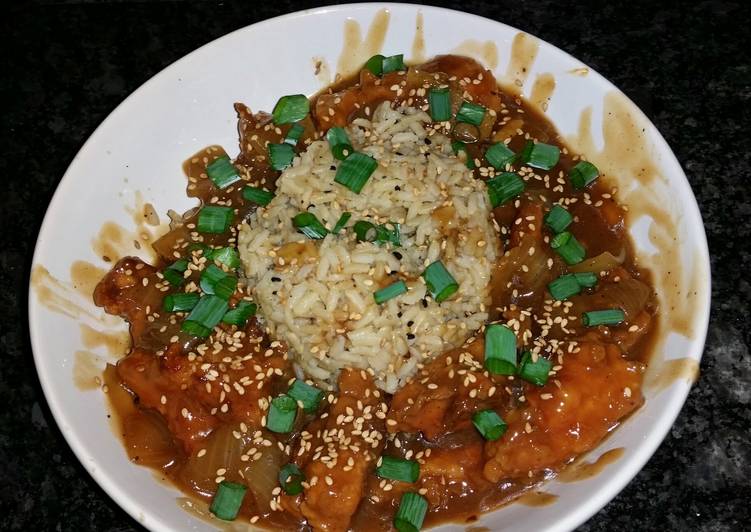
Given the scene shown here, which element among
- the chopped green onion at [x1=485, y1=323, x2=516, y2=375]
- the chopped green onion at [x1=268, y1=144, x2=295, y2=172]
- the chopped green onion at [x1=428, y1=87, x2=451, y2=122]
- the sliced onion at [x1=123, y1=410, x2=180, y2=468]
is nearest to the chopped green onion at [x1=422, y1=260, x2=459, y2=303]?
the chopped green onion at [x1=485, y1=323, x2=516, y2=375]

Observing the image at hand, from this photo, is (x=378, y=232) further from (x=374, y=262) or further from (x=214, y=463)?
(x=214, y=463)

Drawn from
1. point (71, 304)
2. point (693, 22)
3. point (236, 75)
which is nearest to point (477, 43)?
point (236, 75)

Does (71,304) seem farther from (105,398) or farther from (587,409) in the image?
(587,409)

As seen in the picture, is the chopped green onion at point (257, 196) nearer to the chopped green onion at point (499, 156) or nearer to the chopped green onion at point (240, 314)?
the chopped green onion at point (240, 314)

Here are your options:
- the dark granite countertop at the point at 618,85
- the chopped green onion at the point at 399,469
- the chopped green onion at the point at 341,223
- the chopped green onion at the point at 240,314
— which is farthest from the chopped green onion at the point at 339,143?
the dark granite countertop at the point at 618,85

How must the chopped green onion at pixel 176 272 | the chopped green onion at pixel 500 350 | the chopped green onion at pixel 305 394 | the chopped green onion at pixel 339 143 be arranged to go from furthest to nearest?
the chopped green onion at pixel 339 143 < the chopped green onion at pixel 176 272 < the chopped green onion at pixel 305 394 < the chopped green onion at pixel 500 350

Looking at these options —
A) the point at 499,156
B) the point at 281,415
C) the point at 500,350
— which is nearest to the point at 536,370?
the point at 500,350
